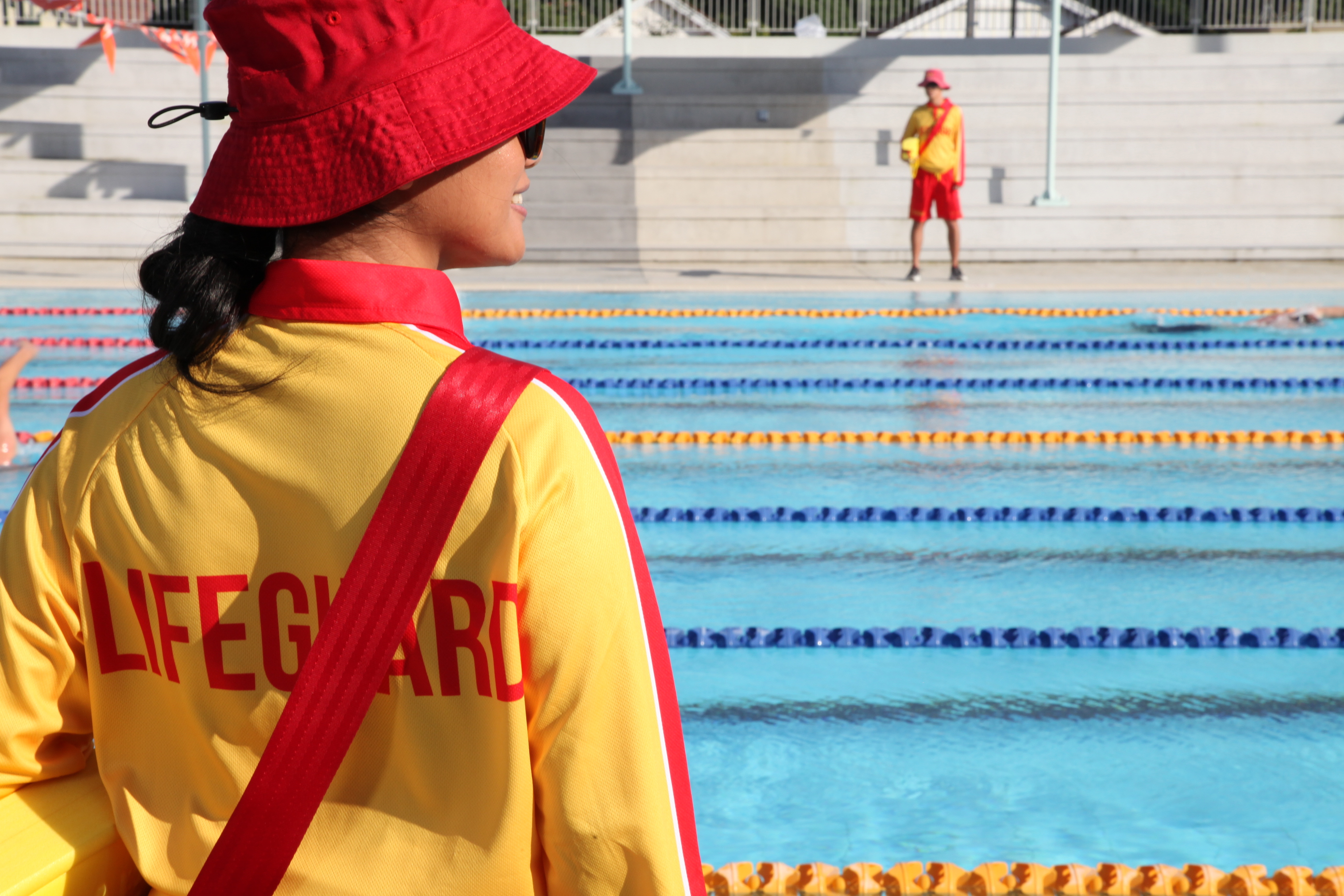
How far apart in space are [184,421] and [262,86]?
0.79 feet

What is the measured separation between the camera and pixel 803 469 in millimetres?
5324

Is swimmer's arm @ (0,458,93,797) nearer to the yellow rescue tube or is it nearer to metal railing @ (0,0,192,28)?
the yellow rescue tube

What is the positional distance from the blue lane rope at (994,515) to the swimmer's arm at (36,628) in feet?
11.8

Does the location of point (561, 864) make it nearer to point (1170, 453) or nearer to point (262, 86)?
point (262, 86)

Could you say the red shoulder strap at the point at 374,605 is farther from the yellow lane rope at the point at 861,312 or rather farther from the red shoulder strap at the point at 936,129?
the red shoulder strap at the point at 936,129

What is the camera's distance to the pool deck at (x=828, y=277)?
408 inches

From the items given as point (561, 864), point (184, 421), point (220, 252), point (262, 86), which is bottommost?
point (561, 864)

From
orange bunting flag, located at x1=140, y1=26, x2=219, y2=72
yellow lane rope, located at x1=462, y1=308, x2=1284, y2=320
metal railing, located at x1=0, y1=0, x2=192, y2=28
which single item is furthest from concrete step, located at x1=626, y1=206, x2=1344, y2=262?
metal railing, located at x1=0, y1=0, x2=192, y2=28

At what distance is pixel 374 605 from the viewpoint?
85 centimetres

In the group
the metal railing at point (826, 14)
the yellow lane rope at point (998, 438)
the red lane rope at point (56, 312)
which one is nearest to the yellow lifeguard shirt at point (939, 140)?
the yellow lane rope at point (998, 438)

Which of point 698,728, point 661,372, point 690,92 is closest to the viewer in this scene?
point 698,728

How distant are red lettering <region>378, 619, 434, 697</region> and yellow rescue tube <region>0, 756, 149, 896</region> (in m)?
0.32

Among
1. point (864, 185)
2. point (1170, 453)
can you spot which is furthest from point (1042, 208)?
point (1170, 453)

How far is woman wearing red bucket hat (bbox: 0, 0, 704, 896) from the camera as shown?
0.85 metres
